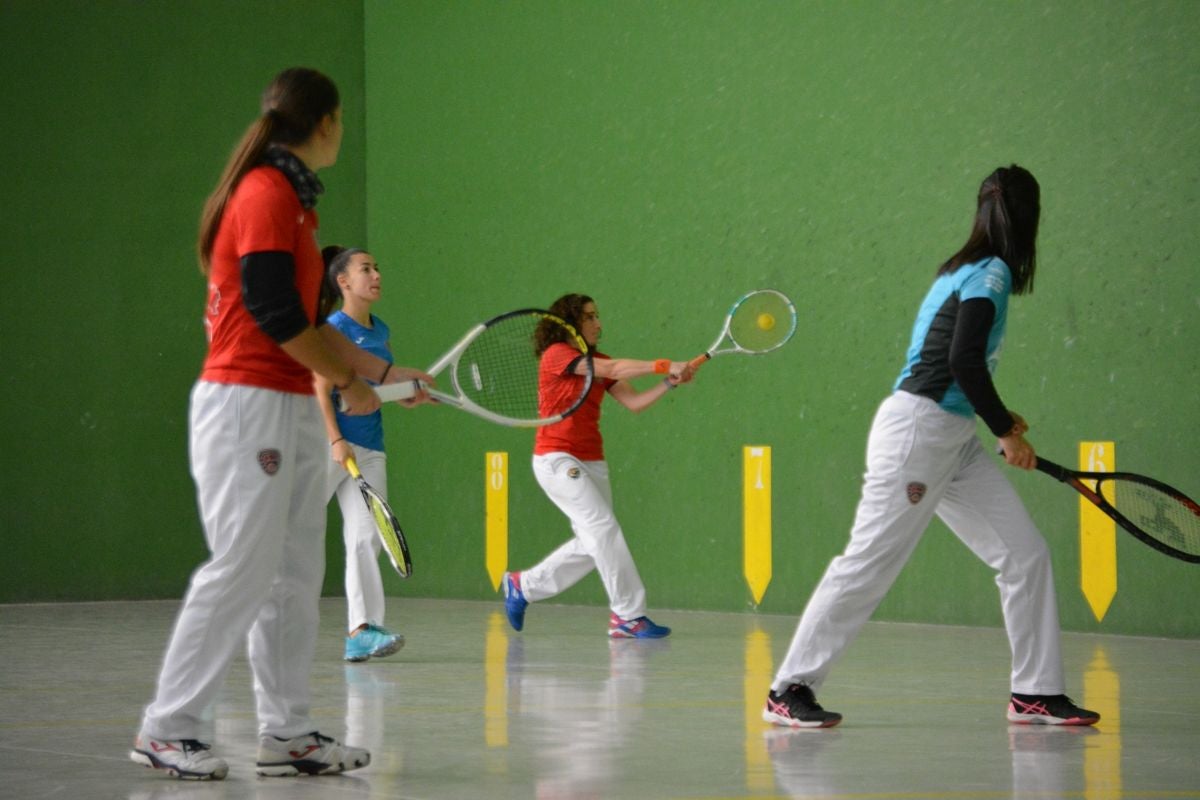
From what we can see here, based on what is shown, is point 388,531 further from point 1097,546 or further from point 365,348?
point 1097,546

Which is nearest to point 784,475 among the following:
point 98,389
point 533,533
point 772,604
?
point 772,604

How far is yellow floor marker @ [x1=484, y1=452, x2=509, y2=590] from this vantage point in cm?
930

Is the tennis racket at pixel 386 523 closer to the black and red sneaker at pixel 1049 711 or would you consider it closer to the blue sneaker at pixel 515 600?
the blue sneaker at pixel 515 600

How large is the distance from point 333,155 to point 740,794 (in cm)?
158

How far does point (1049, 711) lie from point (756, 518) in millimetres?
3958

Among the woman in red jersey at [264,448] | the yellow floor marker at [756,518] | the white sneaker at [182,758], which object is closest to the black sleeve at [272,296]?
the woman in red jersey at [264,448]

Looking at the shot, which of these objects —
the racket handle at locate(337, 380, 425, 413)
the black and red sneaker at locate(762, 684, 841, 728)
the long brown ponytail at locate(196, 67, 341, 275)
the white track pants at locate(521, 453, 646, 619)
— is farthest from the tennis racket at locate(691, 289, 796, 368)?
the long brown ponytail at locate(196, 67, 341, 275)

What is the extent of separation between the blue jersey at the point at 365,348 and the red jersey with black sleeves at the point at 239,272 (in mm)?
2305

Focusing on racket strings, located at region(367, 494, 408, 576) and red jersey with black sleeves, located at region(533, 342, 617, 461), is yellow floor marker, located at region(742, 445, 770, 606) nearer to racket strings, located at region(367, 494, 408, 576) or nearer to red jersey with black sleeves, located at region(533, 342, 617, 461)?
red jersey with black sleeves, located at region(533, 342, 617, 461)

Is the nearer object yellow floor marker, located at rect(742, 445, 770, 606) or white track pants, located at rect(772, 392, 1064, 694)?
white track pants, located at rect(772, 392, 1064, 694)

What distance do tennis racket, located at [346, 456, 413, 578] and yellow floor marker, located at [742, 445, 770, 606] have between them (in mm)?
2825

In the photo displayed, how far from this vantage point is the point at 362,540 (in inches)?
236

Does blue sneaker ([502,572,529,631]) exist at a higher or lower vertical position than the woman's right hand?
lower

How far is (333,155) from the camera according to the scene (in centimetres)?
363
